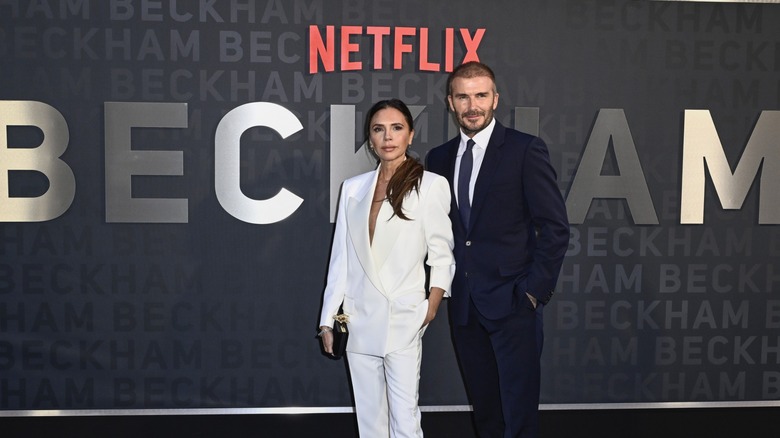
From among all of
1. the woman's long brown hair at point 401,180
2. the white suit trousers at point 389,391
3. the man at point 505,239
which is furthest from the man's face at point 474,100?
the white suit trousers at point 389,391

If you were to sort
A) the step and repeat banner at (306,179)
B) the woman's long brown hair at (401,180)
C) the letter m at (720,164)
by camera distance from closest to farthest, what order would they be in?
the woman's long brown hair at (401,180)
the step and repeat banner at (306,179)
the letter m at (720,164)

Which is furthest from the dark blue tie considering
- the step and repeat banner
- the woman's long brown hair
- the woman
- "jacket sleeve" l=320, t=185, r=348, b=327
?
the step and repeat banner

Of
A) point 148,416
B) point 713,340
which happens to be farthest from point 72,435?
point 713,340

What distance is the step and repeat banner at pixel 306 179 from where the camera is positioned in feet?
11.6

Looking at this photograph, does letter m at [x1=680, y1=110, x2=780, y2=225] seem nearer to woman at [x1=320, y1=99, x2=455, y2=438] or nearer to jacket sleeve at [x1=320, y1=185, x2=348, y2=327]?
woman at [x1=320, y1=99, x2=455, y2=438]

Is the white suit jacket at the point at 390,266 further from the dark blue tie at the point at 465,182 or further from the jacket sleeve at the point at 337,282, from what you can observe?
the dark blue tie at the point at 465,182

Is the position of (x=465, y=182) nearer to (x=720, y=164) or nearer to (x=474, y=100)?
(x=474, y=100)

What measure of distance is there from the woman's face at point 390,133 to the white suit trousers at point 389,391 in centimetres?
71

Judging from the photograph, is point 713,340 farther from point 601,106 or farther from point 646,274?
point 601,106

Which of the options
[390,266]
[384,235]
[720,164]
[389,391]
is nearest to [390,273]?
[390,266]

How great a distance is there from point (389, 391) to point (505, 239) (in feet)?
2.44

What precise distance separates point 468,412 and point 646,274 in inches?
49.7

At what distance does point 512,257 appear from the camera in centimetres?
265

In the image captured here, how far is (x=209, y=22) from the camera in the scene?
3533 millimetres
